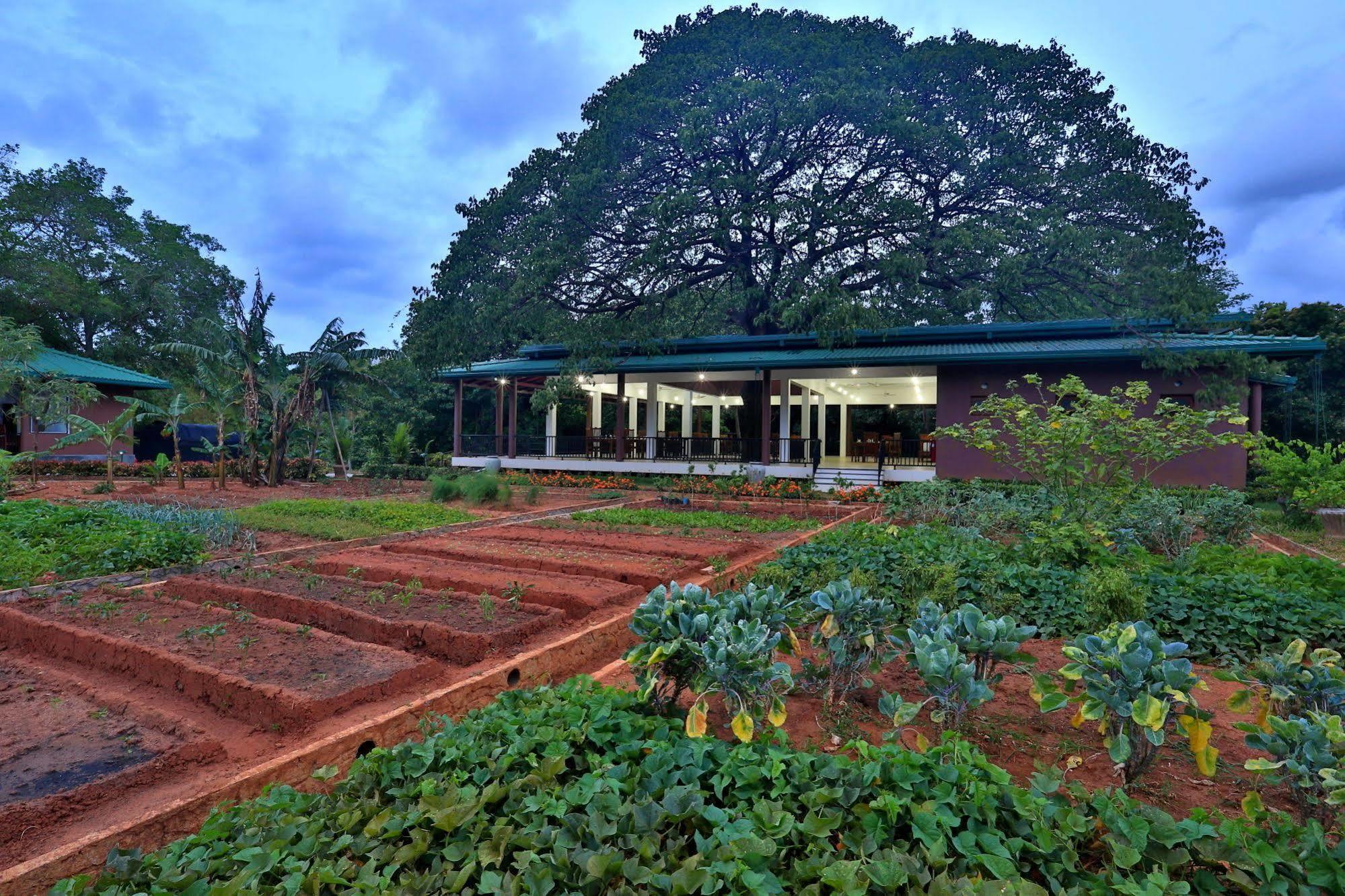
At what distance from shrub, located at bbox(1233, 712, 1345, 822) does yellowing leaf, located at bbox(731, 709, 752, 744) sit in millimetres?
1594

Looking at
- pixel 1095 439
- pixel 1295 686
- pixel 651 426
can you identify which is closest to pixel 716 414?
pixel 651 426

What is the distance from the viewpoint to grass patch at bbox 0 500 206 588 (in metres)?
6.10

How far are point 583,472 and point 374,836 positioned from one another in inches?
706

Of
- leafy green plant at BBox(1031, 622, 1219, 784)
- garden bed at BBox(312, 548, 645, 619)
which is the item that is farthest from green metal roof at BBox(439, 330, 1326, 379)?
leafy green plant at BBox(1031, 622, 1219, 784)

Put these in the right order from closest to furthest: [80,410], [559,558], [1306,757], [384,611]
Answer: [1306,757] → [384,611] → [559,558] → [80,410]

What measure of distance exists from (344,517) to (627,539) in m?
5.19

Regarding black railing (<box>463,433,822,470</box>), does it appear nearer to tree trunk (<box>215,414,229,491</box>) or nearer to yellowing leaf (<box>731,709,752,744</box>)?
tree trunk (<box>215,414,229,491</box>)

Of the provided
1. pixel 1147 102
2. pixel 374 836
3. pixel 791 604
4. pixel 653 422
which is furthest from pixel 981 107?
pixel 374 836

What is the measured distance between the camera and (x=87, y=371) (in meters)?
22.1

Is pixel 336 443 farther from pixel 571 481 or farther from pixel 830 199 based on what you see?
pixel 830 199

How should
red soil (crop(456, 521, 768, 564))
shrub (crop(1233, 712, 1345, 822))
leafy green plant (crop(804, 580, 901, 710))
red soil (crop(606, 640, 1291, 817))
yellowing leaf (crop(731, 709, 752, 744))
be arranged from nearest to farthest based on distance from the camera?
shrub (crop(1233, 712, 1345, 822)), yellowing leaf (crop(731, 709, 752, 744)), red soil (crop(606, 640, 1291, 817)), leafy green plant (crop(804, 580, 901, 710)), red soil (crop(456, 521, 768, 564))

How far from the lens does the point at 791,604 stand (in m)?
3.40

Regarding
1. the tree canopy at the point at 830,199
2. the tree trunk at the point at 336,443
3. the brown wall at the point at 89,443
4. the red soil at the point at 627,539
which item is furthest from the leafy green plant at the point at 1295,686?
the brown wall at the point at 89,443

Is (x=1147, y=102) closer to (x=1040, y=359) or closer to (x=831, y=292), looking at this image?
(x=1040, y=359)
